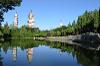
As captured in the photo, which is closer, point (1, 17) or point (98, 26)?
point (1, 17)

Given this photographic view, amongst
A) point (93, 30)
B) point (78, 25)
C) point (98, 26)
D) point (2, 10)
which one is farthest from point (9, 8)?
point (78, 25)

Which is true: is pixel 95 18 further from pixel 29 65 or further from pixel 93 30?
pixel 29 65

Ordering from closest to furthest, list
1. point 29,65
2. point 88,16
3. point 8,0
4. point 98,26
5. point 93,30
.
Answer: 1. point 29,65
2. point 8,0
3. point 98,26
4. point 93,30
5. point 88,16

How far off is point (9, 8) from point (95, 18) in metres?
66.1

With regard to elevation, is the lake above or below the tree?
below

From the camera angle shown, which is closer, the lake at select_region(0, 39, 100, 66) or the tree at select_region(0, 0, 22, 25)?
the lake at select_region(0, 39, 100, 66)

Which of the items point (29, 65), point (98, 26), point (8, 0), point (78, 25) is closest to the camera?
point (29, 65)

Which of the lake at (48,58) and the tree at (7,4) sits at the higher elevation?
the tree at (7,4)

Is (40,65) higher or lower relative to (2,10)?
lower

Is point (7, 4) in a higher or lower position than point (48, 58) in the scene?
higher

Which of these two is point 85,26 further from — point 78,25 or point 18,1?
point 18,1

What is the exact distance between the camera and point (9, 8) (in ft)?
131

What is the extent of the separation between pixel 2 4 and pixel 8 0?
965 millimetres

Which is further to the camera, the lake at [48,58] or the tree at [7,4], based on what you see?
the tree at [7,4]
